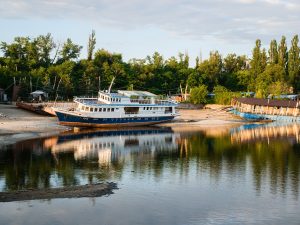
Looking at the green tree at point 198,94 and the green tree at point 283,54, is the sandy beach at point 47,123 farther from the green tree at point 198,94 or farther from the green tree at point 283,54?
the green tree at point 283,54

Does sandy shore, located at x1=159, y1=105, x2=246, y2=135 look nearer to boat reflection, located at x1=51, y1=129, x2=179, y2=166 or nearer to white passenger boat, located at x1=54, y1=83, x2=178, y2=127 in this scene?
white passenger boat, located at x1=54, y1=83, x2=178, y2=127

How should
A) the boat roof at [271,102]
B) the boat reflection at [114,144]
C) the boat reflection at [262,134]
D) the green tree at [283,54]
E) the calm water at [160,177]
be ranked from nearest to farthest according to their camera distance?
the calm water at [160,177]
the boat reflection at [114,144]
the boat reflection at [262,134]
the boat roof at [271,102]
the green tree at [283,54]

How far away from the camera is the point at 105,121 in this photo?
69250 millimetres

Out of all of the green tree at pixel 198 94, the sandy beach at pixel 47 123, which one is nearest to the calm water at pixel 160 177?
the sandy beach at pixel 47 123

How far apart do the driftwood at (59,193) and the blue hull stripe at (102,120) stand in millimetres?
37168

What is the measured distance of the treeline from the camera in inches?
3841

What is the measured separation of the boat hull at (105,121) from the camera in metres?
66.6

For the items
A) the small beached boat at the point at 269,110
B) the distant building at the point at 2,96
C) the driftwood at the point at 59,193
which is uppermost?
the distant building at the point at 2,96

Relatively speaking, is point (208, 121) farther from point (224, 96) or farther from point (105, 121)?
point (224, 96)

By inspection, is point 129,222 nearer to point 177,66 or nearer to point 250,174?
point 250,174

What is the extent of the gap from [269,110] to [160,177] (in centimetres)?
6173

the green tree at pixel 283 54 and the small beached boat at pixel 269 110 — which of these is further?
the green tree at pixel 283 54

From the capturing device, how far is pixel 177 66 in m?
122

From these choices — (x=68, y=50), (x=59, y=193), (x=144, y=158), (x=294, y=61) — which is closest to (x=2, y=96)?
(x=68, y=50)
